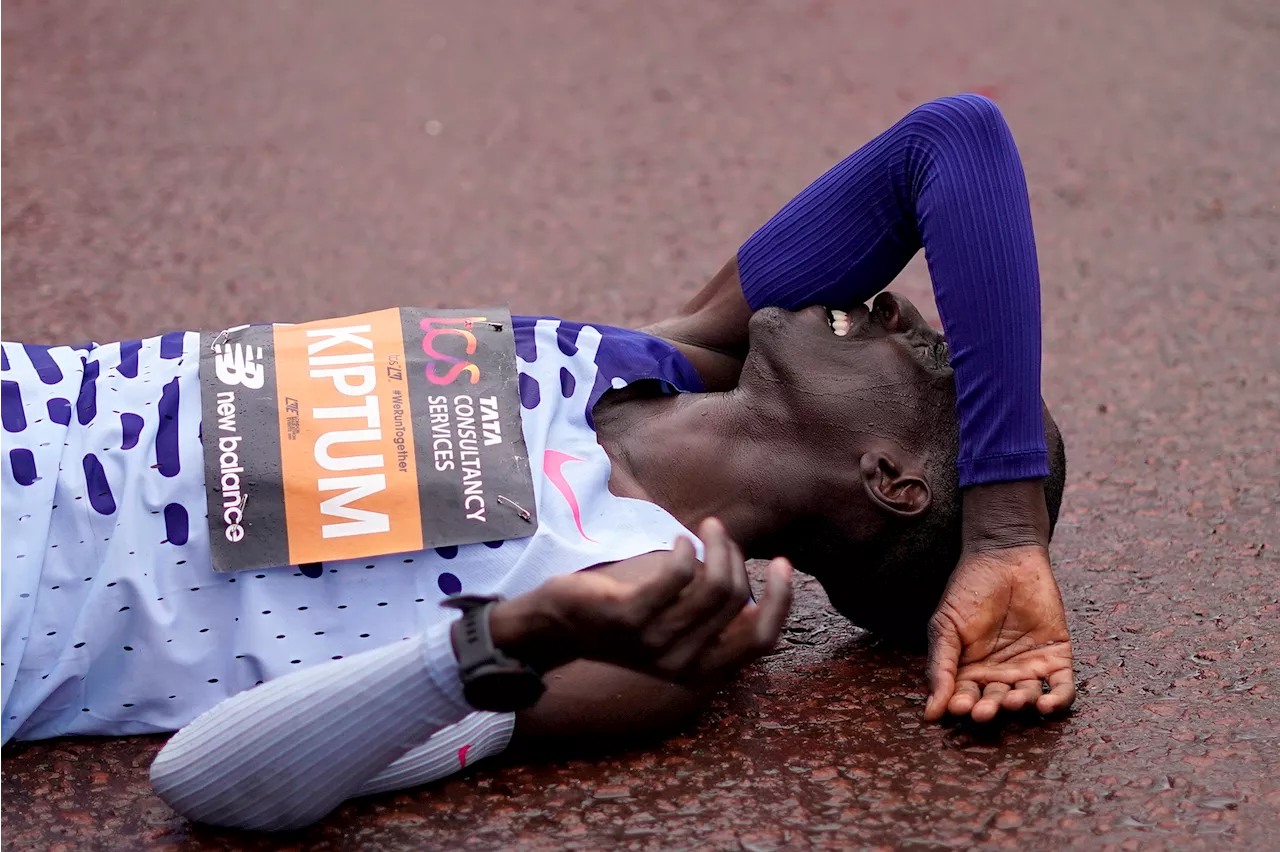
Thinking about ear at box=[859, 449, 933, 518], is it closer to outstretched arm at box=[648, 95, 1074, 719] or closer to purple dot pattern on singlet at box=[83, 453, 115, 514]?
outstretched arm at box=[648, 95, 1074, 719]

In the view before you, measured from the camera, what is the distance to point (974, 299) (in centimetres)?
245

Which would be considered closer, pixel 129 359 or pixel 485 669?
pixel 485 669

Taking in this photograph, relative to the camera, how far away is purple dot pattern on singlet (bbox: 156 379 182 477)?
2355 millimetres

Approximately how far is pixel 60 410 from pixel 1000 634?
1600 millimetres

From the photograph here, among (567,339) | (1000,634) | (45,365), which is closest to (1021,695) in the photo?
(1000,634)

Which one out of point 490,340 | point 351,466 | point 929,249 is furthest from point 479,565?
point 929,249

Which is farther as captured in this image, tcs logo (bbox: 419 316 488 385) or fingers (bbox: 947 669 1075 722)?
tcs logo (bbox: 419 316 488 385)

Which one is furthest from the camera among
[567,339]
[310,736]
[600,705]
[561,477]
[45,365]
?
[567,339]

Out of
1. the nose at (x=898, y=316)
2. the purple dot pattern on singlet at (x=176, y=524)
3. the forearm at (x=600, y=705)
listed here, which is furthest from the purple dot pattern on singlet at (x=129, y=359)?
the nose at (x=898, y=316)

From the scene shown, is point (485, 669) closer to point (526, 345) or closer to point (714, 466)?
point (714, 466)

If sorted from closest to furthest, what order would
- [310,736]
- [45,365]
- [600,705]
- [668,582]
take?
[668,582] → [310,736] → [600,705] → [45,365]

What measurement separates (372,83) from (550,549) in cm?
378

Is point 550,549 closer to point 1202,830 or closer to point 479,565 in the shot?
point 479,565

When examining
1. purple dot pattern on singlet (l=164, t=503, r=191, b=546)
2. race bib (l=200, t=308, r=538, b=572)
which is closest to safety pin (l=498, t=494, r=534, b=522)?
race bib (l=200, t=308, r=538, b=572)
